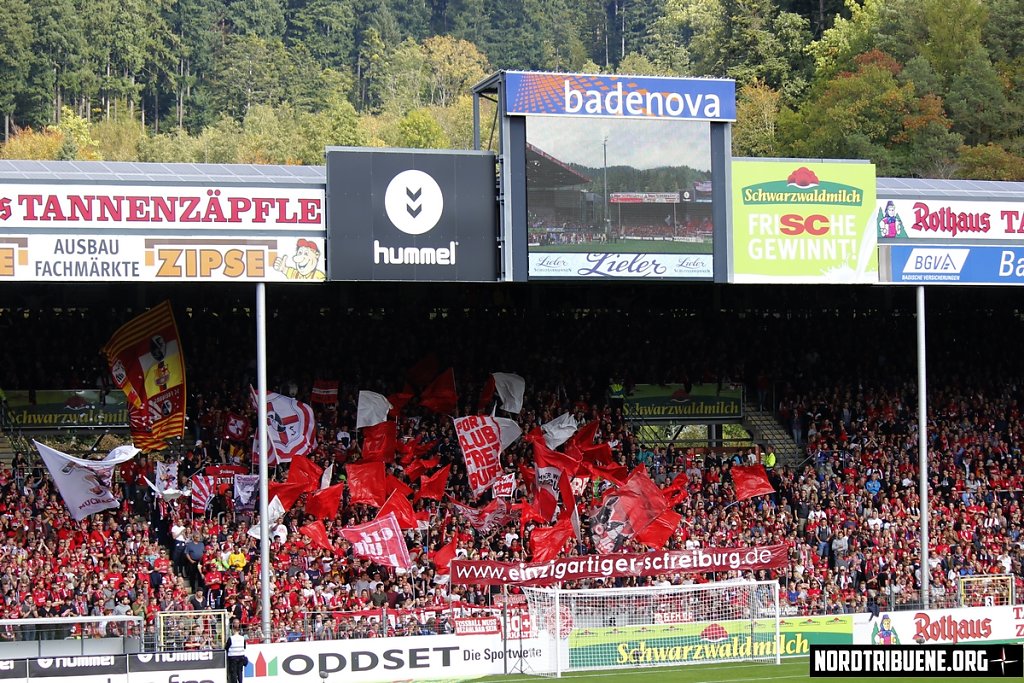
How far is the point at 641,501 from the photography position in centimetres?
3281

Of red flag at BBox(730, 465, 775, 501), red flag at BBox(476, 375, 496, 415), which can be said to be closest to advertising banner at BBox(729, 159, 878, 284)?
red flag at BBox(730, 465, 775, 501)

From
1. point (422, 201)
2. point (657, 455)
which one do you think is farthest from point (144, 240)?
point (657, 455)

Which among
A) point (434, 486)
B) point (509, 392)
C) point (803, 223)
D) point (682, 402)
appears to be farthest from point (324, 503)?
point (803, 223)

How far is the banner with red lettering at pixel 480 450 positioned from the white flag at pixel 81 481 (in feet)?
24.8

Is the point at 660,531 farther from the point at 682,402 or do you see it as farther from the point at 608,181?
the point at 608,181

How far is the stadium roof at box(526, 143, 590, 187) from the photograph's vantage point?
29812 mm

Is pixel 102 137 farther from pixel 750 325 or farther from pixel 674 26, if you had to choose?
pixel 750 325

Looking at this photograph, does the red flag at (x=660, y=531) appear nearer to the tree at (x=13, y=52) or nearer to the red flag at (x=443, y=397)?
the red flag at (x=443, y=397)

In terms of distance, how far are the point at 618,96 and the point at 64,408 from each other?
14581 mm

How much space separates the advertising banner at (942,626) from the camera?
94.7 ft

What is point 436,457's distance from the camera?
3372 centimetres

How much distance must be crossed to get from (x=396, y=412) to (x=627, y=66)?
91.9 meters

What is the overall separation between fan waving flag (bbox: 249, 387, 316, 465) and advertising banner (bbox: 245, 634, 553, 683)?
7539 millimetres

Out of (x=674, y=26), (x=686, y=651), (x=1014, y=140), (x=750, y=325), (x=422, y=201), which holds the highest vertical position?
(x=674, y=26)
